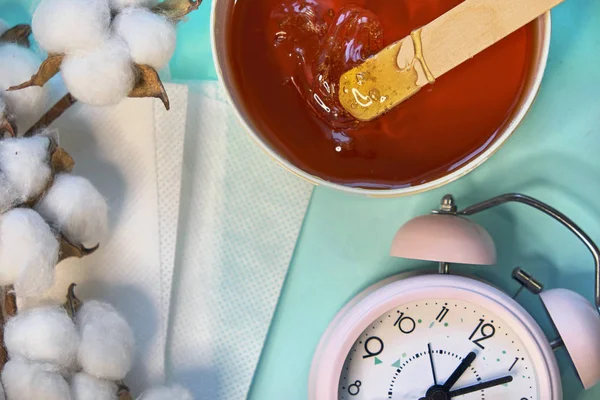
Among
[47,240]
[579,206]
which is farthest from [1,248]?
[579,206]

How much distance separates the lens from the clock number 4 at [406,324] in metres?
0.79

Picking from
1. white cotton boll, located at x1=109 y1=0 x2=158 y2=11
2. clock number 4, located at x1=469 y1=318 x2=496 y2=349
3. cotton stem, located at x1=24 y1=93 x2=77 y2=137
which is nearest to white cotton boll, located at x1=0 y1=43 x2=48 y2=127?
cotton stem, located at x1=24 y1=93 x2=77 y2=137

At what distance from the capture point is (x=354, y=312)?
77 centimetres

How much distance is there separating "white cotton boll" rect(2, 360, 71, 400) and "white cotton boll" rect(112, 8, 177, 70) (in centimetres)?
34

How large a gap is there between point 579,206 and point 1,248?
68 centimetres

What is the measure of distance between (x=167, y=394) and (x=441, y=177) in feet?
1.35

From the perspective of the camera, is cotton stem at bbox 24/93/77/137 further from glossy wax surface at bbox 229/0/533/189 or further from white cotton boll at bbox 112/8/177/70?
glossy wax surface at bbox 229/0/533/189

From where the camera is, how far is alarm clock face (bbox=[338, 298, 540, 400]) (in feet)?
2.55

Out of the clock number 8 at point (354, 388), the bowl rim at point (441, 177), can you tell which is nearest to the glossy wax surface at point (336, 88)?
the bowl rim at point (441, 177)

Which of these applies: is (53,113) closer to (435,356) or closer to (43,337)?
(43,337)

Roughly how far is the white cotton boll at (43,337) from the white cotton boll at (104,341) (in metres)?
0.01

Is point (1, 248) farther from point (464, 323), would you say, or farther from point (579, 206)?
point (579, 206)

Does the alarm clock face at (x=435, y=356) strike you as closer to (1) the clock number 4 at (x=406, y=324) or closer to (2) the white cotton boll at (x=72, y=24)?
(1) the clock number 4 at (x=406, y=324)

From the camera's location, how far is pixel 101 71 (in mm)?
700
